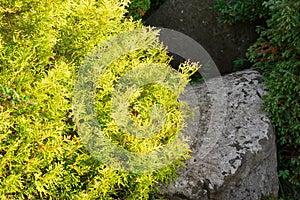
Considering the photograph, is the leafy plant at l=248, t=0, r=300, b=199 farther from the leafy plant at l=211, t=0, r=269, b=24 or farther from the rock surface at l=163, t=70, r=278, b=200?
the leafy plant at l=211, t=0, r=269, b=24

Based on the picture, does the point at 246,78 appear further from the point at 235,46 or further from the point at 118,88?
the point at 118,88

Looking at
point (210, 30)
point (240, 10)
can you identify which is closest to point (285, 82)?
point (240, 10)

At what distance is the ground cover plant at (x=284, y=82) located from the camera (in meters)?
3.81

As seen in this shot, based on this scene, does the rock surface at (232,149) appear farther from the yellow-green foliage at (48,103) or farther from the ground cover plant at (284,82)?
the yellow-green foliage at (48,103)

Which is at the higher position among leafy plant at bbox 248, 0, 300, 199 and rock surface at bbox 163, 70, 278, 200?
leafy plant at bbox 248, 0, 300, 199

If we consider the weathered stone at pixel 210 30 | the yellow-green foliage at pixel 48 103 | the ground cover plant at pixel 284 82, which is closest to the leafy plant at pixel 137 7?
the weathered stone at pixel 210 30

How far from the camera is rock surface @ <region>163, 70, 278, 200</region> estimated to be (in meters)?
3.23

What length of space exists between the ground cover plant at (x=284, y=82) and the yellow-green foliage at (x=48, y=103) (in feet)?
4.54

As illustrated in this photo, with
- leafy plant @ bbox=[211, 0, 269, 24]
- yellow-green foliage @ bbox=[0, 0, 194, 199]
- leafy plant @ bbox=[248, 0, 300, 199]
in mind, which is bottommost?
yellow-green foliage @ bbox=[0, 0, 194, 199]

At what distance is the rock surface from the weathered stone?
2.79 ft

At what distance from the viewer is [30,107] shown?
2.53 m

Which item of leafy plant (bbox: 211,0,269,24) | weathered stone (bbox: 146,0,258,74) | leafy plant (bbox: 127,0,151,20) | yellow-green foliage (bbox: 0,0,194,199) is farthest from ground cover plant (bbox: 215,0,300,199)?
leafy plant (bbox: 127,0,151,20)

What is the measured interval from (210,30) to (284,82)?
154cm

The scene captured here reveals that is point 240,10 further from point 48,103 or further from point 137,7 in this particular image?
point 48,103
